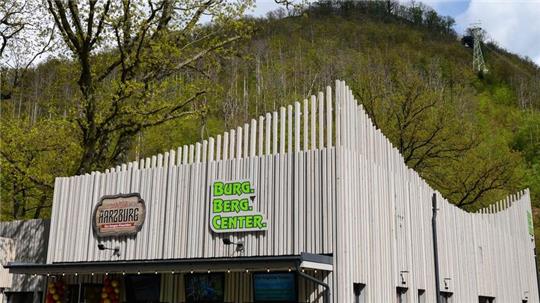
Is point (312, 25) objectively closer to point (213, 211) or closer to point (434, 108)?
point (434, 108)

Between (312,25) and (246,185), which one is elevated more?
(312,25)

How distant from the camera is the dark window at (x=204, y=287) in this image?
41.6 feet

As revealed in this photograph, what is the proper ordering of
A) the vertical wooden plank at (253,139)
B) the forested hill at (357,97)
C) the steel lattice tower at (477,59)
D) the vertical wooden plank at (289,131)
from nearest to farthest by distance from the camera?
the vertical wooden plank at (289,131), the vertical wooden plank at (253,139), the forested hill at (357,97), the steel lattice tower at (477,59)

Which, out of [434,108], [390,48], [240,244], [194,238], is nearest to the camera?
[240,244]

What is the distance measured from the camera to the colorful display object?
11680mm

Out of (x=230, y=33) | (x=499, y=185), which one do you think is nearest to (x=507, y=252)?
(x=499, y=185)

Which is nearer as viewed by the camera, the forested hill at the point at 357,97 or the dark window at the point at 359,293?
the dark window at the point at 359,293

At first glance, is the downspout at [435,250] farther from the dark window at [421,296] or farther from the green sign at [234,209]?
the green sign at [234,209]

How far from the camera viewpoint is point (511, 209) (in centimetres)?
2402

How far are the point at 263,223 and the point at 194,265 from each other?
1683 millimetres

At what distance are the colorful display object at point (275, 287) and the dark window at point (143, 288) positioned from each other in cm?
267

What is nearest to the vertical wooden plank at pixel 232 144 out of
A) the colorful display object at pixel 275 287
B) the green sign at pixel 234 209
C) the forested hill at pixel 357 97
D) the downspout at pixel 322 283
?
the green sign at pixel 234 209

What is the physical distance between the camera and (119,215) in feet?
46.7

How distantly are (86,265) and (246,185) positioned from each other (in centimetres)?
393
